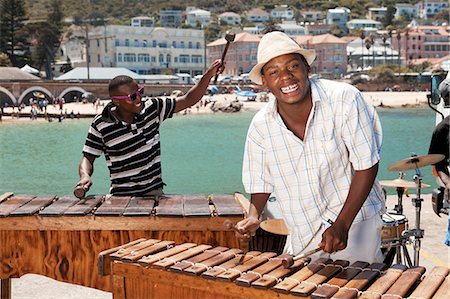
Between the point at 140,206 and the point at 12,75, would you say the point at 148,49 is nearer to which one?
the point at 12,75

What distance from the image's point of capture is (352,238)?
296 cm

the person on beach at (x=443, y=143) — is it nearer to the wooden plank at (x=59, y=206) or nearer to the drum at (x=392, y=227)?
the drum at (x=392, y=227)

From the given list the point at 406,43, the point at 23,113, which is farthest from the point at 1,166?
the point at 406,43

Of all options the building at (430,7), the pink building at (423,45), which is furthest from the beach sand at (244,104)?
the building at (430,7)

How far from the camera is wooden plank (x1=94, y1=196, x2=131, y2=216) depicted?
12.2 ft

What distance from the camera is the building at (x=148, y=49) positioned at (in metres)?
91.9

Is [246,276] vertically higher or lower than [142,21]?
lower

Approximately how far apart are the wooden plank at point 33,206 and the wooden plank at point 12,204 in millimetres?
35

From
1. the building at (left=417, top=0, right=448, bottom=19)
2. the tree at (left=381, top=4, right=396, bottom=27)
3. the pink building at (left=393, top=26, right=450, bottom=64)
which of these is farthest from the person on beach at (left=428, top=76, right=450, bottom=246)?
the building at (left=417, top=0, right=448, bottom=19)

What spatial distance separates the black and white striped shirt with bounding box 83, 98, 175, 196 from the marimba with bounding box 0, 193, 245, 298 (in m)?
0.45

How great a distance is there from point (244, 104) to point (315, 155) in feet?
231

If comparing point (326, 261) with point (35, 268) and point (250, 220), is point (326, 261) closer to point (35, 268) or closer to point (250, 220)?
point (250, 220)

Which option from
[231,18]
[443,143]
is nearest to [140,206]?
[443,143]

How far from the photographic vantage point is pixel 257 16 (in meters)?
158
